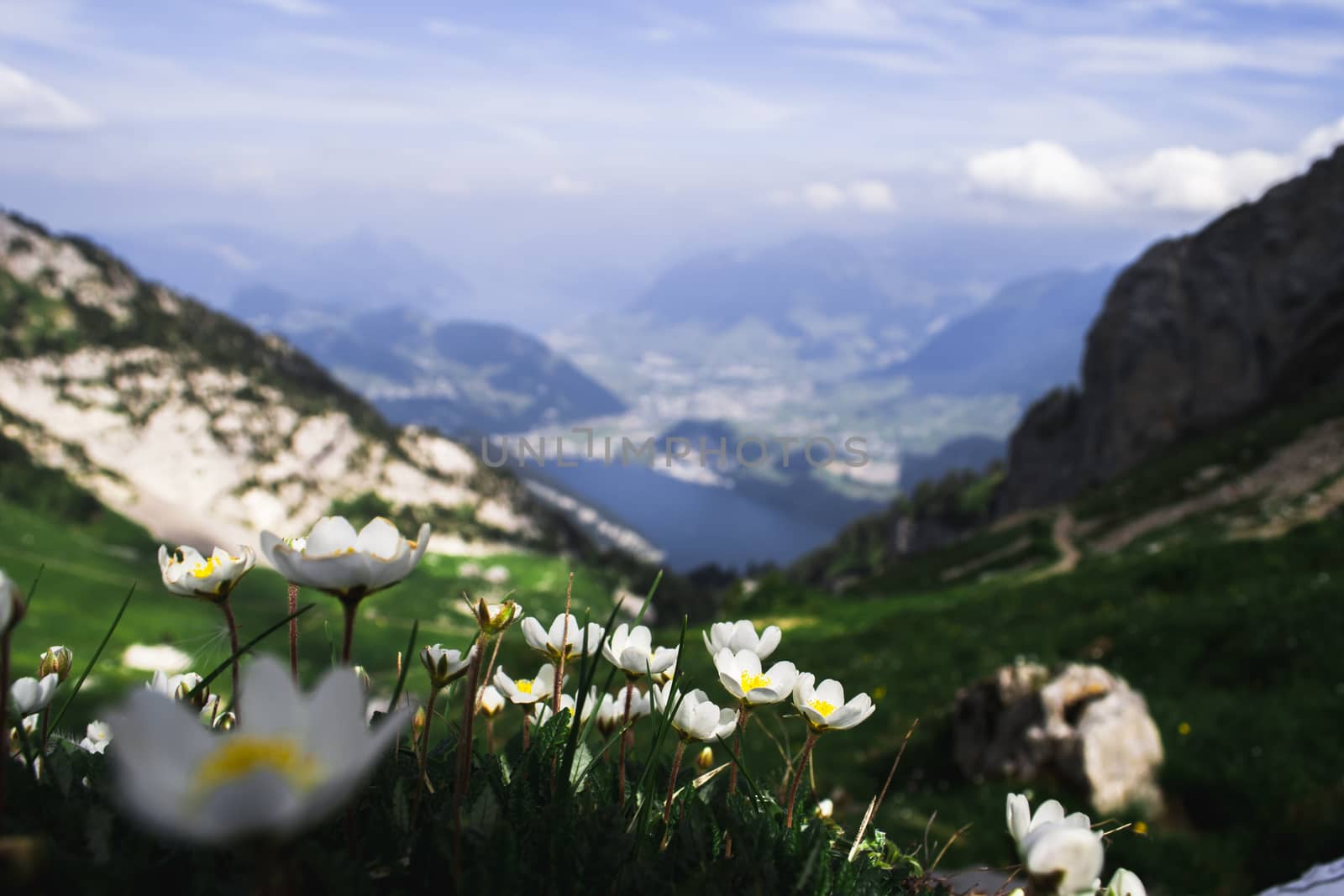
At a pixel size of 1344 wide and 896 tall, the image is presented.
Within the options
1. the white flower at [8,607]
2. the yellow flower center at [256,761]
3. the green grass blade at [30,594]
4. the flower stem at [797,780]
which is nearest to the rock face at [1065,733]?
Result: the flower stem at [797,780]

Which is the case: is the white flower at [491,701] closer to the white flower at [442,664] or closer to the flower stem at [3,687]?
the white flower at [442,664]

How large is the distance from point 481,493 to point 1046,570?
124 m

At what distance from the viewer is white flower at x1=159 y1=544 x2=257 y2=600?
1.64 meters

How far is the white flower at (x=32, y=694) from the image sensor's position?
1.69 metres

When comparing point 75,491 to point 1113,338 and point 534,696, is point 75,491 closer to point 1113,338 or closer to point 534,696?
point 1113,338

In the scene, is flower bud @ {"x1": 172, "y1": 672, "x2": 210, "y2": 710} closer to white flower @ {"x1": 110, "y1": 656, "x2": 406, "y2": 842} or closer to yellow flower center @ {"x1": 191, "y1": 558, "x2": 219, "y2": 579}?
yellow flower center @ {"x1": 191, "y1": 558, "x2": 219, "y2": 579}

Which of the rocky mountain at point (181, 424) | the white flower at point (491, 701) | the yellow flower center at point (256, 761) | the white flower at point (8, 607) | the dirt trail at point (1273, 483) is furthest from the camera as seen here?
the rocky mountain at point (181, 424)

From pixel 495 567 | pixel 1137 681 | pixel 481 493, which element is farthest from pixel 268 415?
pixel 1137 681

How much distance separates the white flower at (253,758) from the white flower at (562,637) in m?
0.95

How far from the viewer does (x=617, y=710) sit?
6.99 ft

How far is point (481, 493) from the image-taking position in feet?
487

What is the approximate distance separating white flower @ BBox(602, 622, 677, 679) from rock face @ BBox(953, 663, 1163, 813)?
6.92 metres

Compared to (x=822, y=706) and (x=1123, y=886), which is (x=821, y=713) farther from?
(x=1123, y=886)

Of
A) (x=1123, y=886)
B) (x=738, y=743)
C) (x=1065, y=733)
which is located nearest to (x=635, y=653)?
(x=738, y=743)
